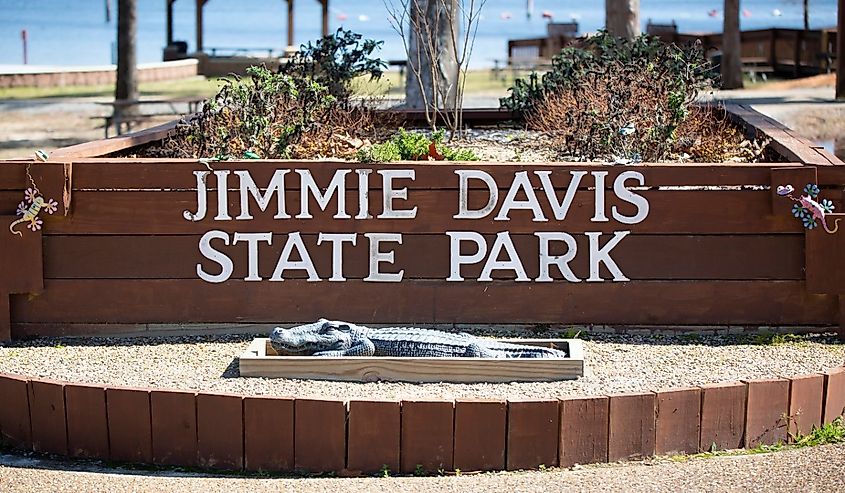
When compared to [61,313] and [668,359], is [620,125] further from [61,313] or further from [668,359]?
[61,313]

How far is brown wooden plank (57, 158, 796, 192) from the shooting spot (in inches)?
226

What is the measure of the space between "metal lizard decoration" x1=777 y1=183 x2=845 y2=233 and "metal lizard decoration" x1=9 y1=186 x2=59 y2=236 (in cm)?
340

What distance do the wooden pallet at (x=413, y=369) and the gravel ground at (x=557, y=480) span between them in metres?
0.60

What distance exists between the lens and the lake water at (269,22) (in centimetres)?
7181

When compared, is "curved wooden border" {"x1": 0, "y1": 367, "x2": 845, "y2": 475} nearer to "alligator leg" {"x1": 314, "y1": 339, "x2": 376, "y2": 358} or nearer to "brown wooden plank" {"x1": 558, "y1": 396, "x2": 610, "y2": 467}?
"brown wooden plank" {"x1": 558, "y1": 396, "x2": 610, "y2": 467}

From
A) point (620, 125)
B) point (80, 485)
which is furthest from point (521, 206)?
point (80, 485)

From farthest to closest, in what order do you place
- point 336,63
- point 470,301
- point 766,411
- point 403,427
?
point 336,63 < point 470,301 < point 766,411 < point 403,427

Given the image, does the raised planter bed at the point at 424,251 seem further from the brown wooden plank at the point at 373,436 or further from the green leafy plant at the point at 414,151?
the brown wooden plank at the point at 373,436

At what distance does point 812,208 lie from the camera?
223 inches

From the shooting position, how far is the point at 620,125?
7.43 m

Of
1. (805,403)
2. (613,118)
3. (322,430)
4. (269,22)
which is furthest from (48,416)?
(269,22)

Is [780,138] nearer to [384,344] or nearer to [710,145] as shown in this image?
[710,145]

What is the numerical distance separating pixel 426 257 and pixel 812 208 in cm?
180

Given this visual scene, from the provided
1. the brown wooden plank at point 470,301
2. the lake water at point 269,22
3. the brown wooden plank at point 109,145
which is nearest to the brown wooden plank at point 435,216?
the brown wooden plank at point 470,301
